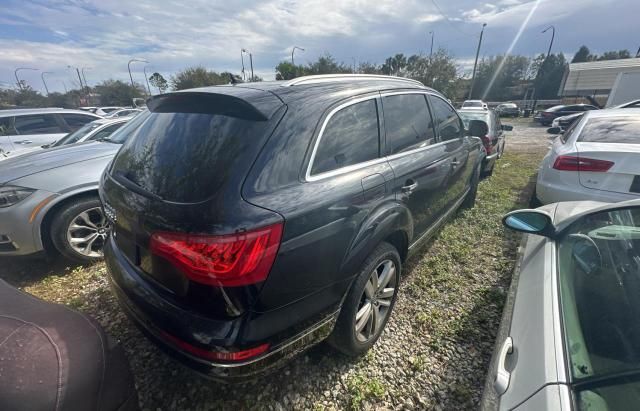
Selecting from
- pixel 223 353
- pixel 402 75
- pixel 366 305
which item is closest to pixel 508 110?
pixel 402 75

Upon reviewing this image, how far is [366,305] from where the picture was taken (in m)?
2.08

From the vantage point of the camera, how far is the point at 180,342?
4.75ft

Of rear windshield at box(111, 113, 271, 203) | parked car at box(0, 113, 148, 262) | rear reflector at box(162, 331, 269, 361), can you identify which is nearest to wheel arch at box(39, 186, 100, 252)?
parked car at box(0, 113, 148, 262)

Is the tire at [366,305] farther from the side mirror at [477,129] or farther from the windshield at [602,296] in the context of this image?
the side mirror at [477,129]

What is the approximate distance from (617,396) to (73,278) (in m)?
4.04

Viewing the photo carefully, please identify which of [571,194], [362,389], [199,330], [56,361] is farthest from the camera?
[571,194]

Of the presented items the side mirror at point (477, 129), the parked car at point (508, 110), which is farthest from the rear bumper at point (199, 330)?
the parked car at point (508, 110)

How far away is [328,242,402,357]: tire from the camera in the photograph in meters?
1.87

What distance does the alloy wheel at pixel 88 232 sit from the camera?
3.00 m

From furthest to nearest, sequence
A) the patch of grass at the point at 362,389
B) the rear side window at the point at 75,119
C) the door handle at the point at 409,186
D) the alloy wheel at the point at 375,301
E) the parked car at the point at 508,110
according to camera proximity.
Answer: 1. the parked car at the point at 508,110
2. the rear side window at the point at 75,119
3. the door handle at the point at 409,186
4. the alloy wheel at the point at 375,301
5. the patch of grass at the point at 362,389

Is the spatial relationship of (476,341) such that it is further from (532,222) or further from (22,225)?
(22,225)

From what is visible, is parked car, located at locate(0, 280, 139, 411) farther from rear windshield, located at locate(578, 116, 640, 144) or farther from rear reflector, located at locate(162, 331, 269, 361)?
rear windshield, located at locate(578, 116, 640, 144)

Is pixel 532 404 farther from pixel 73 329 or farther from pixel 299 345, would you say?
pixel 73 329

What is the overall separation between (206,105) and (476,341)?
2.61m
